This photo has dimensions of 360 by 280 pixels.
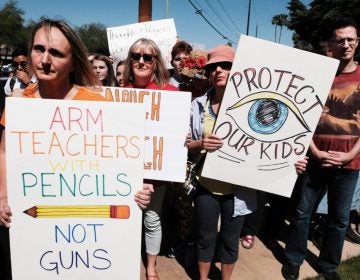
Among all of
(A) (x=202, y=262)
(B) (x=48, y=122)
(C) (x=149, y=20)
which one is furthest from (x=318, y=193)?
(C) (x=149, y=20)

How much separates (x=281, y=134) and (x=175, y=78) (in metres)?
2.02

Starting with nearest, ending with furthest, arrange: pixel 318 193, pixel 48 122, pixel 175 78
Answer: pixel 48 122, pixel 318 193, pixel 175 78

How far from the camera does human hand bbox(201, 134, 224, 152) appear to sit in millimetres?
2264

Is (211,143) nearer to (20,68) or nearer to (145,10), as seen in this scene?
(20,68)

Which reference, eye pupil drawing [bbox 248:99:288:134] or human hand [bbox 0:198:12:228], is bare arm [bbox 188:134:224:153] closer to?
eye pupil drawing [bbox 248:99:288:134]

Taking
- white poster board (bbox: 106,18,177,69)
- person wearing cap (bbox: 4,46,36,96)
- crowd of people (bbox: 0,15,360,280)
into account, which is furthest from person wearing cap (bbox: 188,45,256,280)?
person wearing cap (bbox: 4,46,36,96)

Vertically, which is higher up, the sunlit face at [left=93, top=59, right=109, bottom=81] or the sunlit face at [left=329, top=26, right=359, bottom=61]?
the sunlit face at [left=329, top=26, right=359, bottom=61]

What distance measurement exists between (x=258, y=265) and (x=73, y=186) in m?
2.19

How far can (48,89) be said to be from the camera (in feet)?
6.01

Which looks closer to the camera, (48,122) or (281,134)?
(48,122)

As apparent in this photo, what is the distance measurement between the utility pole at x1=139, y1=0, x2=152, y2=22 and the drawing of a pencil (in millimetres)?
3853

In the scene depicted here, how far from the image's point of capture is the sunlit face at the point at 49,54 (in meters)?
1.71

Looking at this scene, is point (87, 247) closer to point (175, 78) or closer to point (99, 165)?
point (99, 165)

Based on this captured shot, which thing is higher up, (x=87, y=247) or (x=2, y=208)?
(x=2, y=208)
